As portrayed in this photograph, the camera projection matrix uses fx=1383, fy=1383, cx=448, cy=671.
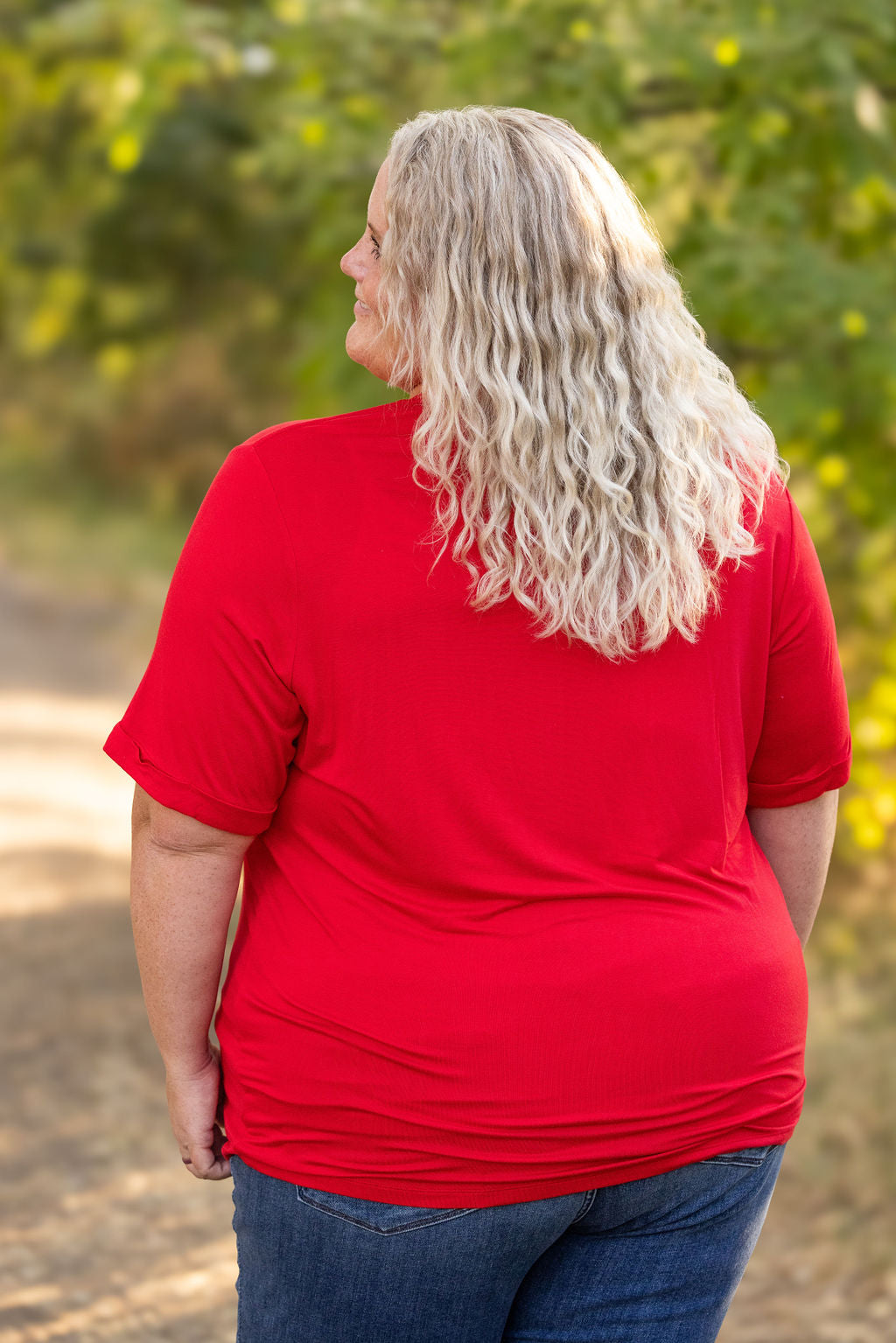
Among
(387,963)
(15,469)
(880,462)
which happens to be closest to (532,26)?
(880,462)

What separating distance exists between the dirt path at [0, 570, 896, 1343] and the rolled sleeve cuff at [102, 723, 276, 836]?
→ 6.71 ft

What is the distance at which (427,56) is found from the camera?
12.6ft

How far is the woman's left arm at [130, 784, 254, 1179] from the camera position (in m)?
1.39

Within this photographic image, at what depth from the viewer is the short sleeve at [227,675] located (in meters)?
1.27

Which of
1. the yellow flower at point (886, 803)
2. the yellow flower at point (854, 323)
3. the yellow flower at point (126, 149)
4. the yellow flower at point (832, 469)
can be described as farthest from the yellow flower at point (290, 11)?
the yellow flower at point (886, 803)

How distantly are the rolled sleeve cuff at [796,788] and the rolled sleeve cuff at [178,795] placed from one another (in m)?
0.55

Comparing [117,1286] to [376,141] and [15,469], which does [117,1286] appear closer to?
[376,141]

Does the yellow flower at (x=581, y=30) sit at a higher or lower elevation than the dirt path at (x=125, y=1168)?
higher

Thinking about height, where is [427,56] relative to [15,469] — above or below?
above

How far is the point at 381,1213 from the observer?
1290 millimetres

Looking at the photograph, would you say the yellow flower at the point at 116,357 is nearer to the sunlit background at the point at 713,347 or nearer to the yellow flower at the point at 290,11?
the sunlit background at the point at 713,347

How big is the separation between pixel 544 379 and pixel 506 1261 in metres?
0.82

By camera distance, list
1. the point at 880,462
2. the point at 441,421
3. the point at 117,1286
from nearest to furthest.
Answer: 1. the point at 441,421
2. the point at 117,1286
3. the point at 880,462

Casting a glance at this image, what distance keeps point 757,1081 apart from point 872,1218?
262 cm
